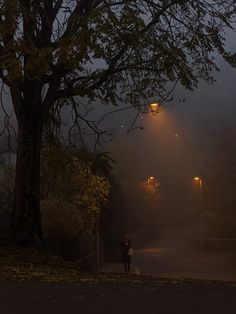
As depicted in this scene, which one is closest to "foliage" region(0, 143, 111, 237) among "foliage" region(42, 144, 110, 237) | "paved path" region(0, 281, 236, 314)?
"foliage" region(42, 144, 110, 237)

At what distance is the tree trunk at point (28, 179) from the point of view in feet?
57.5

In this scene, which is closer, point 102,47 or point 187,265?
point 102,47

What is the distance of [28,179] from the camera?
17484 mm

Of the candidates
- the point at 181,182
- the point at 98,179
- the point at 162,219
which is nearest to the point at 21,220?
the point at 98,179

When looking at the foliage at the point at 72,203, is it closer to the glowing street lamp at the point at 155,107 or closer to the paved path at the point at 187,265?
the paved path at the point at 187,265

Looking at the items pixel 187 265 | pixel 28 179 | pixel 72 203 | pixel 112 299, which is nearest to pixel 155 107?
pixel 28 179

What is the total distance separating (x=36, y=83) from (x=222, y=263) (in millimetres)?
26514

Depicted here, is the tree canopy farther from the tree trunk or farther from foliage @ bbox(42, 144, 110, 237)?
foliage @ bbox(42, 144, 110, 237)

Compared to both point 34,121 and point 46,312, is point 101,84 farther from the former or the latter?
point 46,312

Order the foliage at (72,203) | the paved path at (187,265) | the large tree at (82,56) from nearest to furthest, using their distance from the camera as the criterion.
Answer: the large tree at (82,56), the foliage at (72,203), the paved path at (187,265)

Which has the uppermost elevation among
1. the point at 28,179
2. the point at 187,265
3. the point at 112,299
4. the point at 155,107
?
the point at 155,107

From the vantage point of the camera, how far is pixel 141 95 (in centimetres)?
1980

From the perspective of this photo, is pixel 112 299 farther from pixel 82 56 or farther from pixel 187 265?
pixel 187 265

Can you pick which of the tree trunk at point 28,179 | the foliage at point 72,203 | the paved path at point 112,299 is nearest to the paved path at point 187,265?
the foliage at point 72,203
